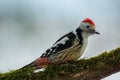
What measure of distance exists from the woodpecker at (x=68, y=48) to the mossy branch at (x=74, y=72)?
0.47 ft

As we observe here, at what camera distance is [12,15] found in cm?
Result: 1052

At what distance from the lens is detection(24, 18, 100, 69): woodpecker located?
18.5 ft

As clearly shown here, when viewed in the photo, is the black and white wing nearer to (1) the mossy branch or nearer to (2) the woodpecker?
(2) the woodpecker

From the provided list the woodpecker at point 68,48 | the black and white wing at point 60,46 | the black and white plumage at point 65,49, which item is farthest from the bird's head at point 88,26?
the black and white wing at point 60,46

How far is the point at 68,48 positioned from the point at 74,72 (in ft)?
1.26

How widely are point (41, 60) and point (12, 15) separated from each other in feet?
16.4

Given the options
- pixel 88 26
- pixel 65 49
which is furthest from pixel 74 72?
pixel 88 26

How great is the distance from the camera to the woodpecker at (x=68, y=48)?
564cm

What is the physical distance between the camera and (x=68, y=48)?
576cm

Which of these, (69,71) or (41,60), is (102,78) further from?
(41,60)

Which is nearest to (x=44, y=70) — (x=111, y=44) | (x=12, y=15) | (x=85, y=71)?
(x=85, y=71)

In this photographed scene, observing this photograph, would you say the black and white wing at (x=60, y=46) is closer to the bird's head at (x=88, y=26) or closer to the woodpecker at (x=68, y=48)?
the woodpecker at (x=68, y=48)

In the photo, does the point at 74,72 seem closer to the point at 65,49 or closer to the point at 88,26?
the point at 65,49

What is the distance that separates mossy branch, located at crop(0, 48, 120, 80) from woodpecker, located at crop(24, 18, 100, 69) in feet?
0.47
